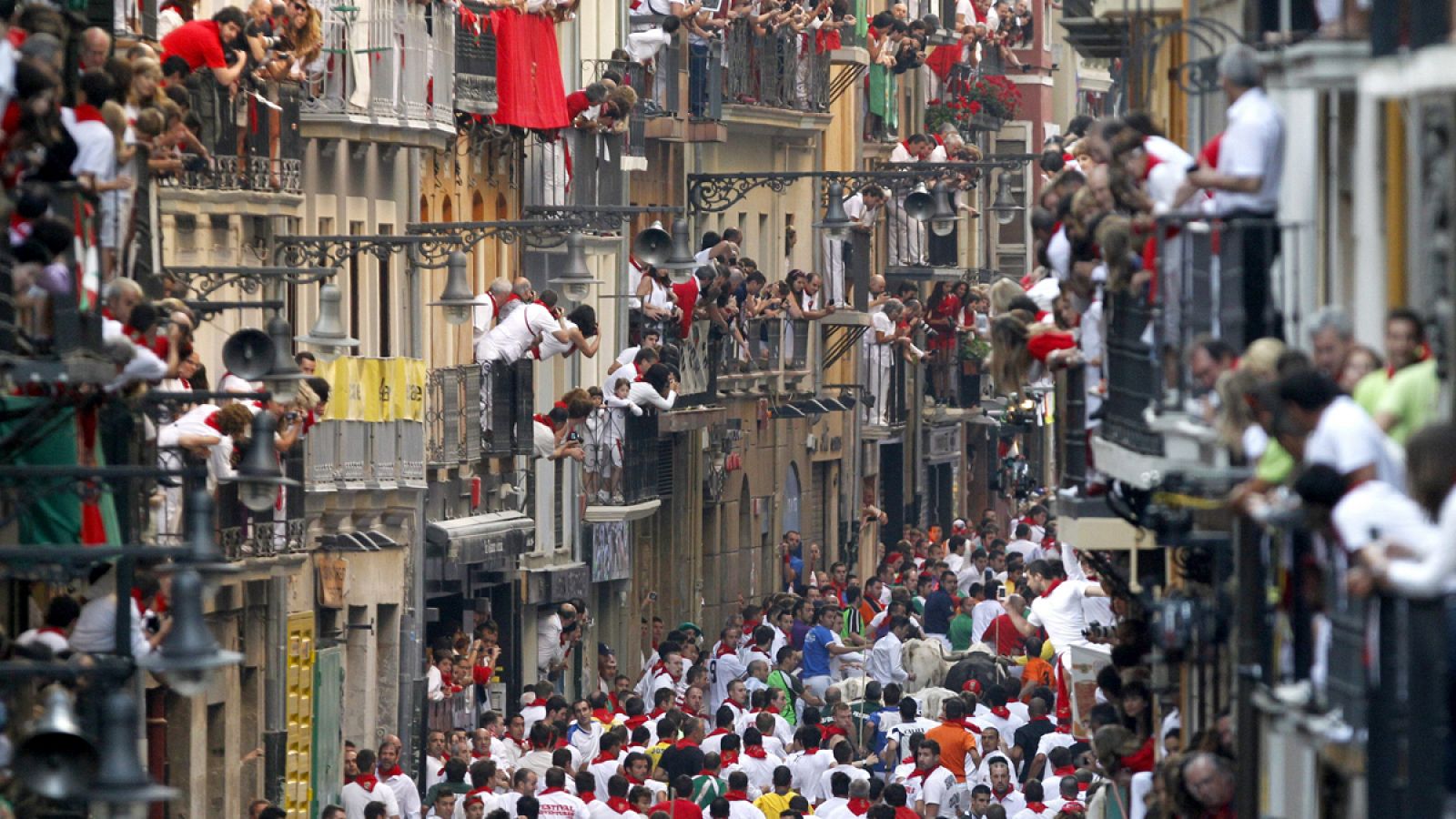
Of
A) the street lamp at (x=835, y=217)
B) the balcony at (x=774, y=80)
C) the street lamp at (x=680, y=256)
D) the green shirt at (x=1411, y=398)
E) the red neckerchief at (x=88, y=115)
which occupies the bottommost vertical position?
the green shirt at (x=1411, y=398)

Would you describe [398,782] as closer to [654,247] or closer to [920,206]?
[654,247]

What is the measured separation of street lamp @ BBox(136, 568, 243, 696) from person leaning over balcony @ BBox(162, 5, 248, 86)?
9066mm

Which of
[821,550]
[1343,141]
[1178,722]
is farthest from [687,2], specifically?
[1343,141]

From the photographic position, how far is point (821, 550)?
6794cm

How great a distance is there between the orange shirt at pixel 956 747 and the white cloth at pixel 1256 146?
13.2 meters

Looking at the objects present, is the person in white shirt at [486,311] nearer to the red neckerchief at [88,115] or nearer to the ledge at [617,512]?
the ledge at [617,512]

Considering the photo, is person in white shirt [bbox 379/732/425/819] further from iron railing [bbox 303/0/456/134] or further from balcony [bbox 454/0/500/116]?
balcony [bbox 454/0/500/116]

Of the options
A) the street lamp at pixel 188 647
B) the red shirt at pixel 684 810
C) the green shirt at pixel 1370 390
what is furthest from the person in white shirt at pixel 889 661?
the green shirt at pixel 1370 390

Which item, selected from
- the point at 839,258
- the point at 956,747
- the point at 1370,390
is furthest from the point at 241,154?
the point at 839,258

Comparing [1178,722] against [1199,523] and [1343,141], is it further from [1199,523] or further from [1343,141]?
[1343,141]

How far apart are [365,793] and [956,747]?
172 inches

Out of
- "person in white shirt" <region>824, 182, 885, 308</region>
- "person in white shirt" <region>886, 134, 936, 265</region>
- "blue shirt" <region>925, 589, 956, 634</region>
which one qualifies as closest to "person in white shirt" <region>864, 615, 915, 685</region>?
"blue shirt" <region>925, 589, 956, 634</region>

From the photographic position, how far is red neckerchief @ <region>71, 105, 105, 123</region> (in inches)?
882

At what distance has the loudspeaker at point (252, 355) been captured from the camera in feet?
86.5
